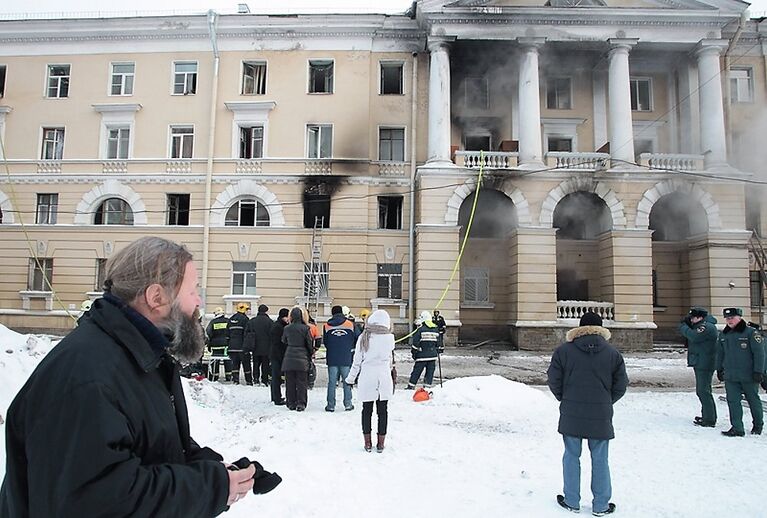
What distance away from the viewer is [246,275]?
2412 cm

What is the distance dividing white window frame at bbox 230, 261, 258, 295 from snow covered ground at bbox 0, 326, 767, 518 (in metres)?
14.3

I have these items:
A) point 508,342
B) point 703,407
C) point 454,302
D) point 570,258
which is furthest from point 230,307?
point 703,407

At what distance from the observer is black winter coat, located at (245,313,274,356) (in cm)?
1182

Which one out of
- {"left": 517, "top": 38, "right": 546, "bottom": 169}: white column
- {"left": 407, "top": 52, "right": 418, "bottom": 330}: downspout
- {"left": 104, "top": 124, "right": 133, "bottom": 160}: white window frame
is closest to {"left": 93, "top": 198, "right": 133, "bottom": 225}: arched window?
{"left": 104, "top": 124, "right": 133, "bottom": 160}: white window frame

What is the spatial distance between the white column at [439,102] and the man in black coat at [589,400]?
18.0m

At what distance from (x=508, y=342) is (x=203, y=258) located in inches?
563

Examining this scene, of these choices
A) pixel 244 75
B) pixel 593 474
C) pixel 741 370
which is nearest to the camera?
pixel 593 474

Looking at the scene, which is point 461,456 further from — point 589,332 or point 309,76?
point 309,76

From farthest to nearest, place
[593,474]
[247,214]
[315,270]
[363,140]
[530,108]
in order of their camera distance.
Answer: [247,214], [363,140], [315,270], [530,108], [593,474]

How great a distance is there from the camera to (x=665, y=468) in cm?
640

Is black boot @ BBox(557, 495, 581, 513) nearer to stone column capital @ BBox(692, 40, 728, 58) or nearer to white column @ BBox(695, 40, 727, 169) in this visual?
white column @ BBox(695, 40, 727, 169)

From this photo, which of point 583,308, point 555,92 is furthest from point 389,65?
point 583,308

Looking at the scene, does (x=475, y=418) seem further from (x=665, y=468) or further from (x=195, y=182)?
(x=195, y=182)

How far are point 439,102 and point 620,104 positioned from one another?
25.9 ft
